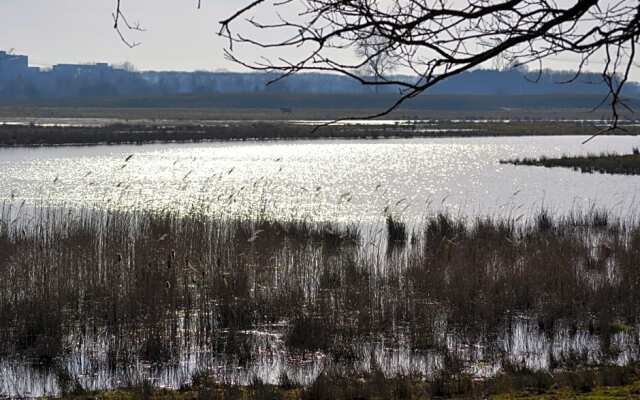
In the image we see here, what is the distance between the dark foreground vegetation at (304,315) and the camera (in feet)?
29.9

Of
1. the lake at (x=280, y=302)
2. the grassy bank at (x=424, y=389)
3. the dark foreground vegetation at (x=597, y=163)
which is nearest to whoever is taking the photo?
the grassy bank at (x=424, y=389)

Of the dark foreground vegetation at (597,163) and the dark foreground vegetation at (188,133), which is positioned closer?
the dark foreground vegetation at (597,163)

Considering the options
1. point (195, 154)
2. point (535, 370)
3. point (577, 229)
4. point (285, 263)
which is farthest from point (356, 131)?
point (535, 370)

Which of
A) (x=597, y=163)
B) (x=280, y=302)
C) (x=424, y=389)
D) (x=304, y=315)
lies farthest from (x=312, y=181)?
(x=424, y=389)

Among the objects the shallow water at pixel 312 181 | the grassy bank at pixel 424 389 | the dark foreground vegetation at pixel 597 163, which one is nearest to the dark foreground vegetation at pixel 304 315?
the grassy bank at pixel 424 389

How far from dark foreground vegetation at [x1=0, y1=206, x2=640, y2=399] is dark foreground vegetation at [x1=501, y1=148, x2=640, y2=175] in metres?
20.9

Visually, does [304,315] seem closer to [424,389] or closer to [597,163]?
[424,389]

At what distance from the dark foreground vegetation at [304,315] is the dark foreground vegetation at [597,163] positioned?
2093 cm

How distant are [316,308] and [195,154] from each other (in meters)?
34.5

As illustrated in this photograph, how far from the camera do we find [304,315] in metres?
10.9

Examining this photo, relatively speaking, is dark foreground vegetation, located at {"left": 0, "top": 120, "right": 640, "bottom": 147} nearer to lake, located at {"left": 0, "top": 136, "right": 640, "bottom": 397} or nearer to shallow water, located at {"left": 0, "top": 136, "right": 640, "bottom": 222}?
shallow water, located at {"left": 0, "top": 136, "right": 640, "bottom": 222}

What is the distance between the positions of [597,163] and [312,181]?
1264 centimetres

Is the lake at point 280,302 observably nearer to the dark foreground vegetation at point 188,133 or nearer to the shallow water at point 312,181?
the shallow water at point 312,181

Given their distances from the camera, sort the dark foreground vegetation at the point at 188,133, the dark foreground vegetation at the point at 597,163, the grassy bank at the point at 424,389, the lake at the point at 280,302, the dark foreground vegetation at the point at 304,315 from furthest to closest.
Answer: the dark foreground vegetation at the point at 188,133
the dark foreground vegetation at the point at 597,163
the lake at the point at 280,302
the dark foreground vegetation at the point at 304,315
the grassy bank at the point at 424,389
